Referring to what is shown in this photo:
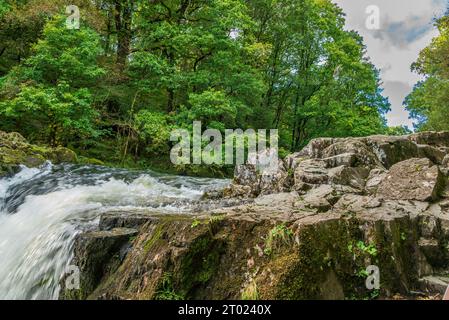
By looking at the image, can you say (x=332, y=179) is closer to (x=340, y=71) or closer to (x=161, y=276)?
(x=161, y=276)

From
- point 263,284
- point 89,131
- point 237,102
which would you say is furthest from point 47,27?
point 263,284

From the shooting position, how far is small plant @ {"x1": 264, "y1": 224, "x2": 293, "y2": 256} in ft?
11.1

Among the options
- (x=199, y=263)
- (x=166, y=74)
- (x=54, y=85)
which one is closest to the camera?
(x=199, y=263)

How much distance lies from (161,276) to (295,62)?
20.2m

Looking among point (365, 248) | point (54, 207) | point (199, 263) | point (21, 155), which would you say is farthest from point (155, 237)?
point (21, 155)

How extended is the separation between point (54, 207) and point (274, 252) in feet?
15.7

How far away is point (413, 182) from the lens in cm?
519

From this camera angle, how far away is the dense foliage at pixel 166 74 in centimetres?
1186

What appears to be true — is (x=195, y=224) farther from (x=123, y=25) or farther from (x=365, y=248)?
(x=123, y=25)

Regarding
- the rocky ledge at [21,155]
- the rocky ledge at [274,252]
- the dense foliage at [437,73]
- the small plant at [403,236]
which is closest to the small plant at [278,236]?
the rocky ledge at [274,252]

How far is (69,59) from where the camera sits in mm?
11570

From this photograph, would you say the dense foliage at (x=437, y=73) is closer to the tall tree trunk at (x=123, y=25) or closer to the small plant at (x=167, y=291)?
the tall tree trunk at (x=123, y=25)

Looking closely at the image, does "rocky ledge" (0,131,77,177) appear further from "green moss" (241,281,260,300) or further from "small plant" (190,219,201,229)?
"green moss" (241,281,260,300)

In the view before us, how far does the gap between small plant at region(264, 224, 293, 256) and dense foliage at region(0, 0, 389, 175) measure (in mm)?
9668
